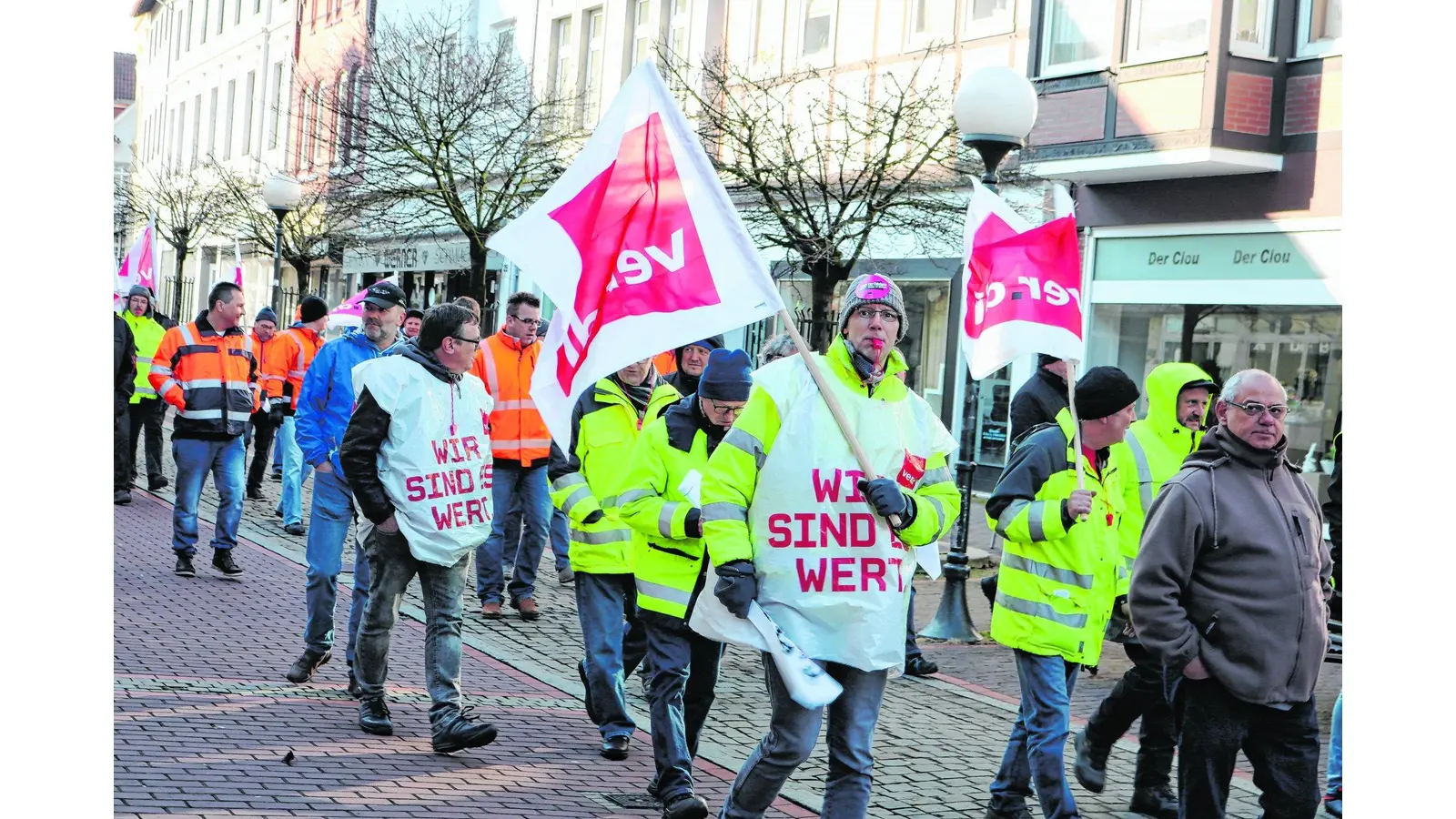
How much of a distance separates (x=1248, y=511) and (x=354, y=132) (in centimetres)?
2018

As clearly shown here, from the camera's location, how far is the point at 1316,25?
16.7 meters

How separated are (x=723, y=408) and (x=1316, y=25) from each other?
12535 millimetres

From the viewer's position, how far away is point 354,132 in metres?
23.7

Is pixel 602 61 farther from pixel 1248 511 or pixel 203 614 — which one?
pixel 1248 511

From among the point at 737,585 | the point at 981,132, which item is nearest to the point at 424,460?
the point at 737,585

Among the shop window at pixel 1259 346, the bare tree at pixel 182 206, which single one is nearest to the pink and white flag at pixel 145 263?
the shop window at pixel 1259 346

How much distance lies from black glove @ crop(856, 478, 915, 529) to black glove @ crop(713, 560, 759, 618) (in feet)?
1.42

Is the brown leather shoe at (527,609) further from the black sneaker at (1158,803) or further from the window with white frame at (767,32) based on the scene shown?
the window with white frame at (767,32)

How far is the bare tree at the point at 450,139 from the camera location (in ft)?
74.0

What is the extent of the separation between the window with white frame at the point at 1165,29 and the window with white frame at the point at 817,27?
5.95 meters

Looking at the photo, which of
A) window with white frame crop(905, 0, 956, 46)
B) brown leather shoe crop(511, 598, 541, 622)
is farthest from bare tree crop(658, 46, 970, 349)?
brown leather shoe crop(511, 598, 541, 622)

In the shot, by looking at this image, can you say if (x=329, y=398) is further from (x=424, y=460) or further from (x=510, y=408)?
(x=424, y=460)

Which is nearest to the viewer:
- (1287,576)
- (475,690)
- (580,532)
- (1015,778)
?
(1287,576)

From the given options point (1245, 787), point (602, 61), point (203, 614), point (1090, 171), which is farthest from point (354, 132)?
point (1245, 787)
